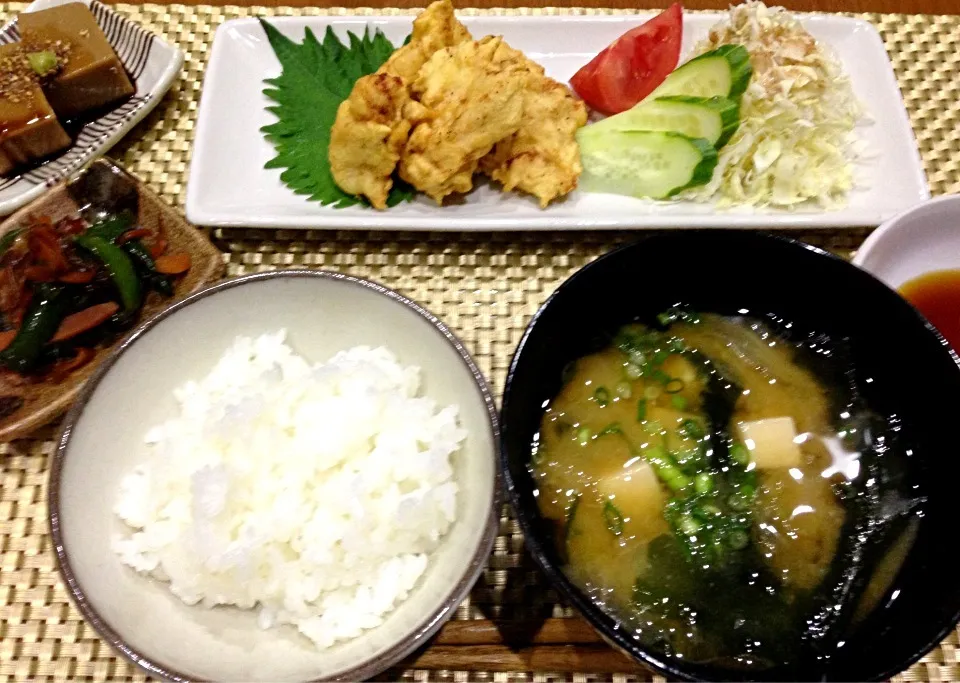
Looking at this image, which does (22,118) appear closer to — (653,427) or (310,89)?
(310,89)

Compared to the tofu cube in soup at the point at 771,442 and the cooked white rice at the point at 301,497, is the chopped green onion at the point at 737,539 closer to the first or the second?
the tofu cube in soup at the point at 771,442

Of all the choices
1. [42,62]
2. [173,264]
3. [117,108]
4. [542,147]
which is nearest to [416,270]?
[542,147]

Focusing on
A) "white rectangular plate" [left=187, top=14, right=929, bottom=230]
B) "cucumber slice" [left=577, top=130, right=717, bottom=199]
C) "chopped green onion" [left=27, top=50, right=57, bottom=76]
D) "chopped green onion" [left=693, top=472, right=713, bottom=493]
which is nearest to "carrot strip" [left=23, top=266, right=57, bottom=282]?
"white rectangular plate" [left=187, top=14, right=929, bottom=230]

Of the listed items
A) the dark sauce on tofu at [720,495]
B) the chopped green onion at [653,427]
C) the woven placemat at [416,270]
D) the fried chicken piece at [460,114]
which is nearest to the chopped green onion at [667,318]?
the dark sauce on tofu at [720,495]

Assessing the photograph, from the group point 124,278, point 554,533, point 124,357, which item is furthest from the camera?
point 124,278

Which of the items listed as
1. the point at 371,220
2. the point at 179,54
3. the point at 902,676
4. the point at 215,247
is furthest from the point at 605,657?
the point at 179,54

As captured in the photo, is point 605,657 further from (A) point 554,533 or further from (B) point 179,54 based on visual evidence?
(B) point 179,54
